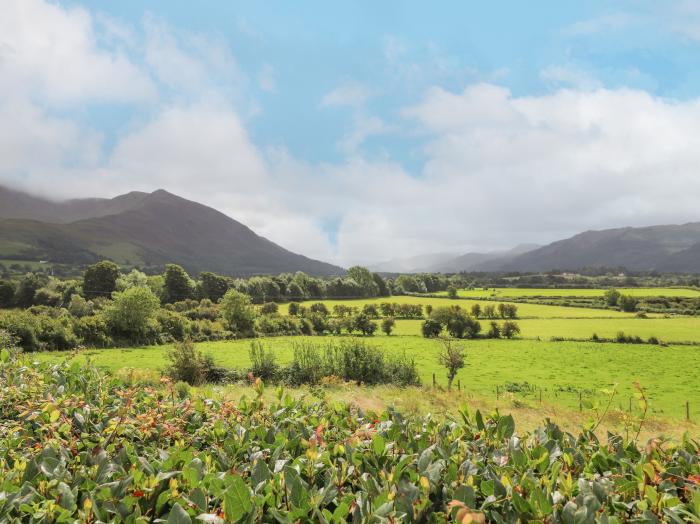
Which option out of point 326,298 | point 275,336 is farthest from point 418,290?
point 275,336

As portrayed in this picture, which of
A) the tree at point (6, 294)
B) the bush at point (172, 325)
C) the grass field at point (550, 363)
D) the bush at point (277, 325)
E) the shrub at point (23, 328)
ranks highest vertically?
the tree at point (6, 294)

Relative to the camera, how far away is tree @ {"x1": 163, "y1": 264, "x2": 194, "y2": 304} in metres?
101

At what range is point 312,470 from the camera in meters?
2.80

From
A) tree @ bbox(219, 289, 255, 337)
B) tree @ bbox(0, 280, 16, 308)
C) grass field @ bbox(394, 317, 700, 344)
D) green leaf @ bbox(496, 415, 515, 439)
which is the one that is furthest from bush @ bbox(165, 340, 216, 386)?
tree @ bbox(0, 280, 16, 308)

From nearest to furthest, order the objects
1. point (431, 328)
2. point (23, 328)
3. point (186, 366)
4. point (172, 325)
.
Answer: point (186, 366) → point (23, 328) → point (172, 325) → point (431, 328)

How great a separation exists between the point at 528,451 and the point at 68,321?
67566 mm

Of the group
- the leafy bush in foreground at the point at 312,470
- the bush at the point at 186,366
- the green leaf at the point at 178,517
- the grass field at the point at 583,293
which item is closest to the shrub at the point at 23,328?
the bush at the point at 186,366

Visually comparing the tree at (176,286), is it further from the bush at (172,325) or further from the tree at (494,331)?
the tree at (494,331)

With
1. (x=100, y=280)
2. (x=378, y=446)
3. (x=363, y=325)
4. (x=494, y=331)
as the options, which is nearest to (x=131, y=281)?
(x=100, y=280)

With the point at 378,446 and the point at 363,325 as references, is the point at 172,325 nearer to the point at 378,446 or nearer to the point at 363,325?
the point at 363,325

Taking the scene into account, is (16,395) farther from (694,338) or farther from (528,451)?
(694,338)

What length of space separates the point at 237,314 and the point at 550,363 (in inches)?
2077

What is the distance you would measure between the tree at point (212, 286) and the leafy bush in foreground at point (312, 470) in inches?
4215

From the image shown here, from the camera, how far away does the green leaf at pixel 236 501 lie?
2127 mm
